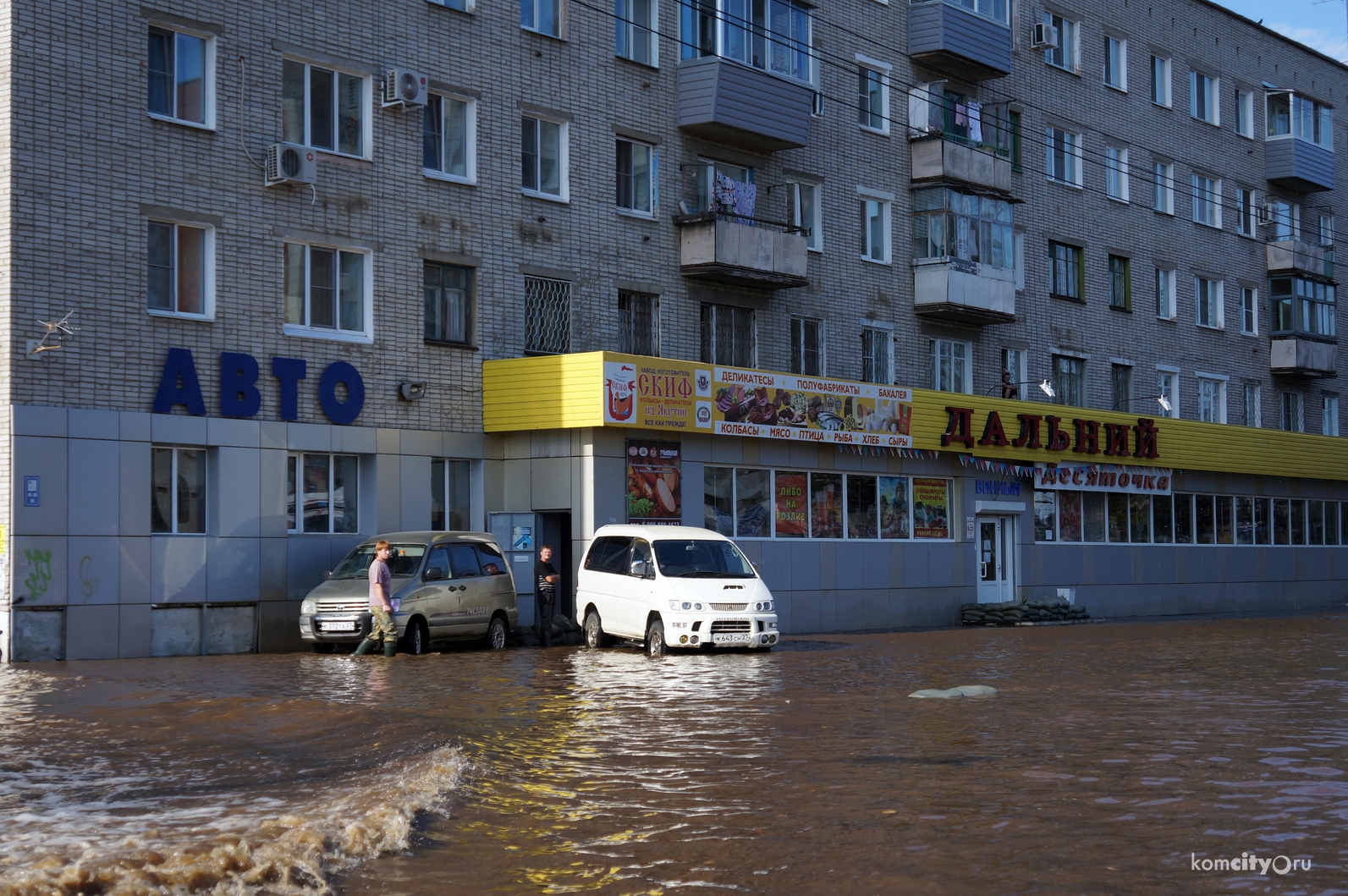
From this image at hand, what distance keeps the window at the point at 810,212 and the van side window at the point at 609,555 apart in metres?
11.5

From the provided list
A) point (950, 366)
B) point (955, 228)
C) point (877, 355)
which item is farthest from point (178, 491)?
point (950, 366)

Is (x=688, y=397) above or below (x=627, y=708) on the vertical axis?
above

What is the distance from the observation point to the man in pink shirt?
20891mm

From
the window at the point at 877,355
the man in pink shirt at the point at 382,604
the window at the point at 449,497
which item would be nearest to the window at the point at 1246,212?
the window at the point at 877,355

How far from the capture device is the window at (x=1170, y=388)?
4372 cm

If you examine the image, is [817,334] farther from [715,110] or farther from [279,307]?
[279,307]

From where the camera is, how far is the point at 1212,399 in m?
46.2

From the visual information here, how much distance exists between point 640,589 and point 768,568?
7829 millimetres

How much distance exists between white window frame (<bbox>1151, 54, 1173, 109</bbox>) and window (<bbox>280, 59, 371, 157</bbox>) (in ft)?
90.2

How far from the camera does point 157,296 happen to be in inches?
888

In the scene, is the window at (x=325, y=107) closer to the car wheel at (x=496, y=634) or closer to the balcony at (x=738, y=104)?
the balcony at (x=738, y=104)

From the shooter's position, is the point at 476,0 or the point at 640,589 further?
the point at 476,0

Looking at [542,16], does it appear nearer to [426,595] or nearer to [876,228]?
[876,228]

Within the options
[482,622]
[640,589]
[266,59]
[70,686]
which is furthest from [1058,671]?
[266,59]
